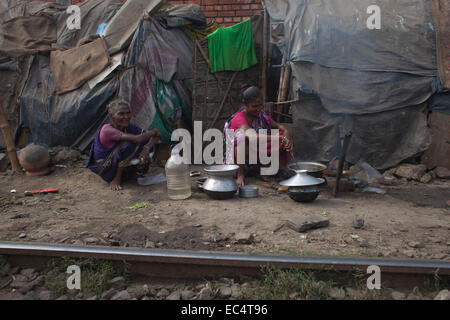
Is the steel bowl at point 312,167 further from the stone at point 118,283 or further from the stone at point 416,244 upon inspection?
the stone at point 118,283

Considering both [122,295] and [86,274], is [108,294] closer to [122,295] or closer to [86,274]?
[122,295]

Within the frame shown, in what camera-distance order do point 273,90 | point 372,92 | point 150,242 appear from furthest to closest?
point 273,90 → point 372,92 → point 150,242

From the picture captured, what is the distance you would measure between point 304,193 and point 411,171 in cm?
209

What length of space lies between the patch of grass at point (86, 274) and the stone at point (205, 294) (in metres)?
0.61

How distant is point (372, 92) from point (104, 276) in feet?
14.2

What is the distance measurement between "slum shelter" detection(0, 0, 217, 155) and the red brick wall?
53 centimetres

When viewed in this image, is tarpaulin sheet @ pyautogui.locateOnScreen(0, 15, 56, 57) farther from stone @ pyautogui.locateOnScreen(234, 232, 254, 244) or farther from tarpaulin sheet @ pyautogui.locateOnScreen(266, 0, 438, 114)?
stone @ pyautogui.locateOnScreen(234, 232, 254, 244)

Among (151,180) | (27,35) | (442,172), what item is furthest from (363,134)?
(27,35)

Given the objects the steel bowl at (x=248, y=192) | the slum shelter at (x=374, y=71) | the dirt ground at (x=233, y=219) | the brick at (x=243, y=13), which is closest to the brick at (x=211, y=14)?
the brick at (x=243, y=13)

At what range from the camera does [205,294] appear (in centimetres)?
211

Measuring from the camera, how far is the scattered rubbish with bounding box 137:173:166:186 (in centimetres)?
482

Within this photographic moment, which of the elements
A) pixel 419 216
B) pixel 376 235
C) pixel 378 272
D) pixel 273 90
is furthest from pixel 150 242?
pixel 273 90

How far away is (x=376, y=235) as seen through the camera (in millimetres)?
2902

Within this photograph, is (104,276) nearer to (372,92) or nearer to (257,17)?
(372,92)
